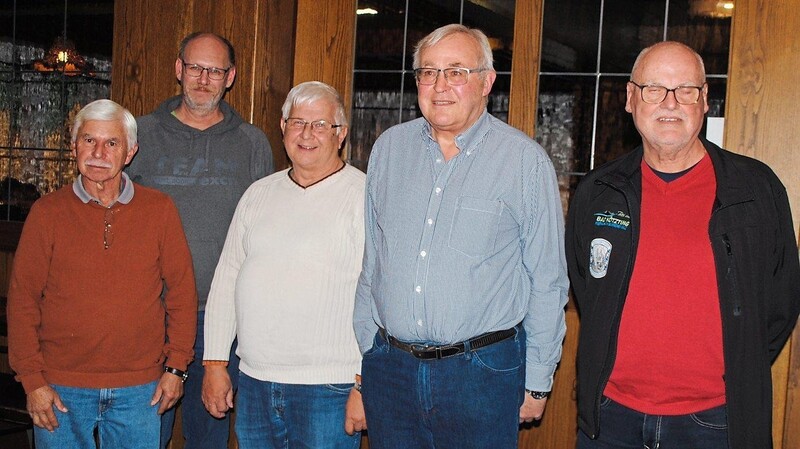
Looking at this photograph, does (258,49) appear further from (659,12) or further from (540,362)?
(540,362)

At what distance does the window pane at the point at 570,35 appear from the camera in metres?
3.42

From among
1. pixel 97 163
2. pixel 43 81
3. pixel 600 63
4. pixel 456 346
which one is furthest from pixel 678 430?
pixel 43 81

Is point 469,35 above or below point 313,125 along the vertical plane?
above

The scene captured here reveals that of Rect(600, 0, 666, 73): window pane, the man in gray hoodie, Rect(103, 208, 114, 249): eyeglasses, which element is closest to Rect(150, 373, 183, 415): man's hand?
Result: the man in gray hoodie

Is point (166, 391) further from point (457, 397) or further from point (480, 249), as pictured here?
point (480, 249)

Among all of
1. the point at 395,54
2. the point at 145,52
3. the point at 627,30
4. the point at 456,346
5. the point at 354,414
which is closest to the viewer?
the point at 456,346

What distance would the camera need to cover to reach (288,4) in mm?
3861

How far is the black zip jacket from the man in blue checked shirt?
0.13 meters

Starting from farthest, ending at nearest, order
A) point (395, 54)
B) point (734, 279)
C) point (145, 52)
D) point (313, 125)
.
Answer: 1. point (145, 52)
2. point (395, 54)
3. point (313, 125)
4. point (734, 279)

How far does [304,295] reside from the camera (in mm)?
2709

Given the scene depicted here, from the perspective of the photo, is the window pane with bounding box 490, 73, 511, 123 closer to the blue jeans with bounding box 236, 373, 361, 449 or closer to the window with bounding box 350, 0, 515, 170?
the window with bounding box 350, 0, 515, 170

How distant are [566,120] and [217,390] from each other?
1748 millimetres

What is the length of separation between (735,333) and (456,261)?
30.6 inches

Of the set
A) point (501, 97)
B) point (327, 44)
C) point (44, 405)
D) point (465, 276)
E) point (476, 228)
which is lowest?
point (44, 405)
